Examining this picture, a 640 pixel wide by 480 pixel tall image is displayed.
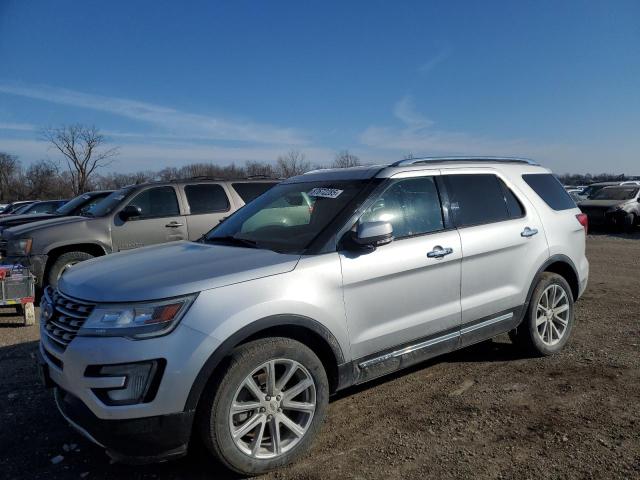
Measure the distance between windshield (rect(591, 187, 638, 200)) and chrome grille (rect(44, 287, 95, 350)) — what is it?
2032 cm

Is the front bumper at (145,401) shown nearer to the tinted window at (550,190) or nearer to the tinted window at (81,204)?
the tinted window at (550,190)

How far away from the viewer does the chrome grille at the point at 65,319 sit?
2830 millimetres

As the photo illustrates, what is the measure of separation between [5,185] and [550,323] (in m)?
→ 91.5

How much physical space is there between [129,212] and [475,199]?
224 inches

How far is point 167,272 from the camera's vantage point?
3029mm

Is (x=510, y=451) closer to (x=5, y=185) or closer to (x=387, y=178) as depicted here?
(x=387, y=178)

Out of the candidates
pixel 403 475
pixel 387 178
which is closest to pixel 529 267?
pixel 387 178

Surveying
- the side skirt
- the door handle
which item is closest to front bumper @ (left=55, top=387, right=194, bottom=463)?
the side skirt

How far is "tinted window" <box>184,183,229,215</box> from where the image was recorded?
28.3 feet

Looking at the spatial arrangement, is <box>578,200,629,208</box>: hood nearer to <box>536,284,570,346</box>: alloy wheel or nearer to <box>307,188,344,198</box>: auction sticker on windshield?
<box>536,284,570,346</box>: alloy wheel

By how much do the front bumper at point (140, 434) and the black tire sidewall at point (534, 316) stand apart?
327cm

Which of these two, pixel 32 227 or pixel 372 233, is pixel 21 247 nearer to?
pixel 32 227

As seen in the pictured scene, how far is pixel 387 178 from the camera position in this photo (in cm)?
381

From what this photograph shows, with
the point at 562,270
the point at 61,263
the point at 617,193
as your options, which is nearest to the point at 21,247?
the point at 61,263
